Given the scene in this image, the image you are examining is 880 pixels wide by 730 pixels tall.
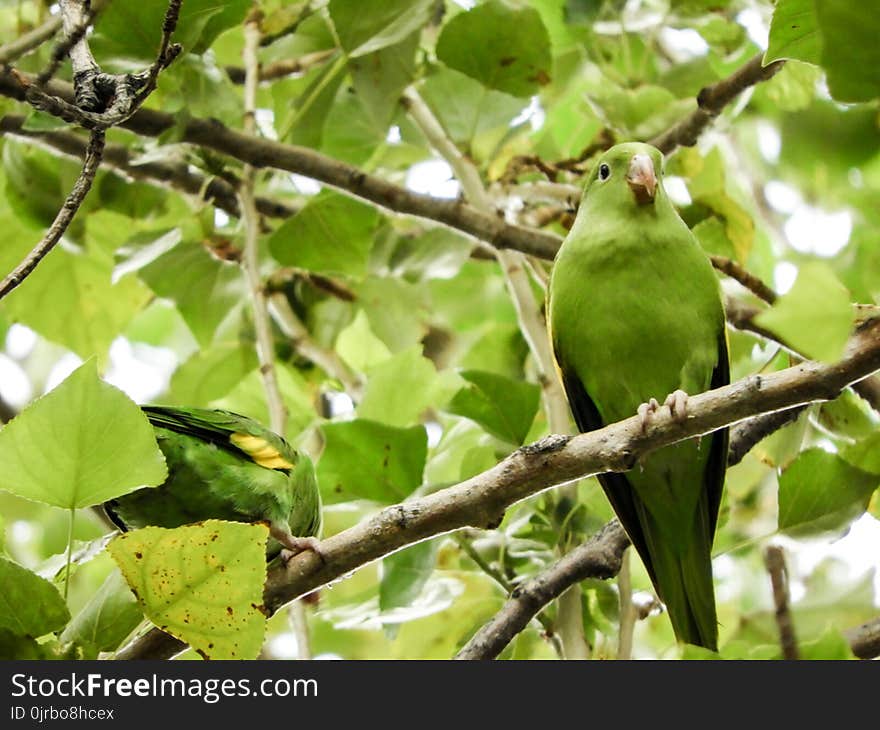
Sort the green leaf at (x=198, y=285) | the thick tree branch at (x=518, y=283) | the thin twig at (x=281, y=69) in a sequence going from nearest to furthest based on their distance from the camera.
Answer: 1. the thick tree branch at (x=518, y=283)
2. the green leaf at (x=198, y=285)
3. the thin twig at (x=281, y=69)

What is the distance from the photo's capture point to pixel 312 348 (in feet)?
8.57

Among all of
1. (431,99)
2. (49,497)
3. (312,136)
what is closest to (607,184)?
(431,99)

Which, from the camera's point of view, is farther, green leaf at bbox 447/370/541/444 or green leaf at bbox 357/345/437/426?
green leaf at bbox 357/345/437/426

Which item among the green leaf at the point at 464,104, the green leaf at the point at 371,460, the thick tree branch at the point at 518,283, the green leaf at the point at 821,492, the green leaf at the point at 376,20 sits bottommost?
the green leaf at the point at 821,492

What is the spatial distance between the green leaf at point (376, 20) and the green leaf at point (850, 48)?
3.22 ft

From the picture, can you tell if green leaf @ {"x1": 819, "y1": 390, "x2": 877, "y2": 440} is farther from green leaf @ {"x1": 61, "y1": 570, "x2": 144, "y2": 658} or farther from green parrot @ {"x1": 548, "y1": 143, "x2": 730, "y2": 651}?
green leaf @ {"x1": 61, "y1": 570, "x2": 144, "y2": 658}

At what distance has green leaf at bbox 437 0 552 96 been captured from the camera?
2.17m

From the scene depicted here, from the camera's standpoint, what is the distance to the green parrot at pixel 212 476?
1857 mm

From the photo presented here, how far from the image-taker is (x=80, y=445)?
1312 mm

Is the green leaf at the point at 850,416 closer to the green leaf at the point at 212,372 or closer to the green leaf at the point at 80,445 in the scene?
the green leaf at the point at 80,445

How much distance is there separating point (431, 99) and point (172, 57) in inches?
36.9

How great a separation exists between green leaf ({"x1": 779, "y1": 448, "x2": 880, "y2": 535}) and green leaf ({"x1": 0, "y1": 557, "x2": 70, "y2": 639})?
→ 43.1 inches

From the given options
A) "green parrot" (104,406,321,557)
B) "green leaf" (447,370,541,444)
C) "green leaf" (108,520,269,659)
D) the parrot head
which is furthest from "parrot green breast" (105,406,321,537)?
the parrot head

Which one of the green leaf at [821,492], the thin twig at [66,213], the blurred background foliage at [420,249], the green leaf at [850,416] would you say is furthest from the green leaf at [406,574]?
the thin twig at [66,213]
